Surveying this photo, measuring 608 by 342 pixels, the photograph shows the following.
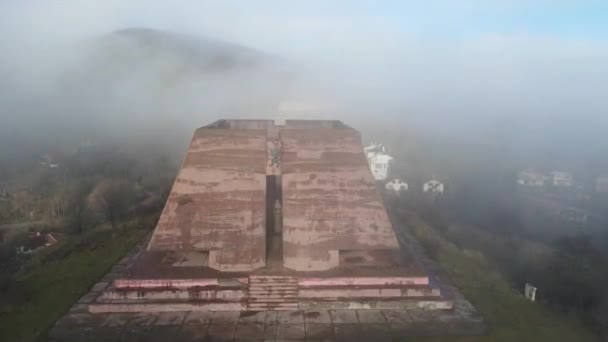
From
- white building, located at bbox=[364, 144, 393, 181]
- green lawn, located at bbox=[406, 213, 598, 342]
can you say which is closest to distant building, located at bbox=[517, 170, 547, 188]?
white building, located at bbox=[364, 144, 393, 181]

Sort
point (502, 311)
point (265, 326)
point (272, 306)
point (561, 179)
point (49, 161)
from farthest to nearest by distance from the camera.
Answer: point (561, 179) → point (49, 161) → point (502, 311) → point (272, 306) → point (265, 326)

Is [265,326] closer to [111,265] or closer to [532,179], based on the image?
[111,265]

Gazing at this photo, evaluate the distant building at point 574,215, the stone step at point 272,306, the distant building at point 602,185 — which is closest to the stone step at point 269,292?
the stone step at point 272,306

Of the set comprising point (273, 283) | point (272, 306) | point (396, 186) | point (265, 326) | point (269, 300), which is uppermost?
point (396, 186)

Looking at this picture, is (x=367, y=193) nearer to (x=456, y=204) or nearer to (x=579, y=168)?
(x=456, y=204)

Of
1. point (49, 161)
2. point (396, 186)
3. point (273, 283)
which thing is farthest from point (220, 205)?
point (49, 161)

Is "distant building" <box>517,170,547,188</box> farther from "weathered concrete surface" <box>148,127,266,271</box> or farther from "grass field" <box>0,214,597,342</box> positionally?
"weathered concrete surface" <box>148,127,266,271</box>
